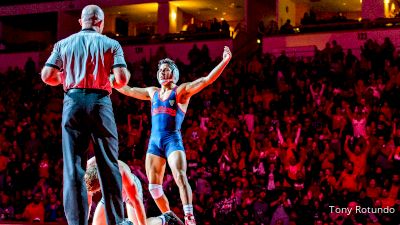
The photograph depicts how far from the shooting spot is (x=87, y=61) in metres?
5.08

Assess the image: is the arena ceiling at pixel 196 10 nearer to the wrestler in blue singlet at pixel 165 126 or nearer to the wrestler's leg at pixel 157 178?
the wrestler in blue singlet at pixel 165 126

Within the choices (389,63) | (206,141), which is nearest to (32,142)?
(206,141)

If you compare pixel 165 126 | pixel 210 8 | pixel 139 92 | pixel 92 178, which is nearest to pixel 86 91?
pixel 92 178

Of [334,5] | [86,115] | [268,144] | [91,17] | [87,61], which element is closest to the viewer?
[86,115]

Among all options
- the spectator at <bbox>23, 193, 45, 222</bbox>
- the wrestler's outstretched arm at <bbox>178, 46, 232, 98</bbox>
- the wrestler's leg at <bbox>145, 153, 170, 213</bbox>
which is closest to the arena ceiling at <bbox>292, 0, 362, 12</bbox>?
the spectator at <bbox>23, 193, 45, 222</bbox>

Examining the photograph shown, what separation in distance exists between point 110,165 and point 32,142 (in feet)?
36.0

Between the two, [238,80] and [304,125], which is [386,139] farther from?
[238,80]

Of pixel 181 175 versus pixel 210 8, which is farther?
pixel 210 8

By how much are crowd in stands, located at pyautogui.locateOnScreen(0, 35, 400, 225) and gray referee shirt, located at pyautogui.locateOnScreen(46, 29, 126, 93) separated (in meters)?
7.13

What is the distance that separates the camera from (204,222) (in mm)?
12148

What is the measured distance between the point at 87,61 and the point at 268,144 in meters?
8.36

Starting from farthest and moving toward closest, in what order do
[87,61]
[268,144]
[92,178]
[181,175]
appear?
1. [268,144]
2. [181,175]
3. [92,178]
4. [87,61]

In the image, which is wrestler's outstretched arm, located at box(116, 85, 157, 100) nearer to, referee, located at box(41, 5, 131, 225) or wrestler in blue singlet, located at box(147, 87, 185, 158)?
wrestler in blue singlet, located at box(147, 87, 185, 158)

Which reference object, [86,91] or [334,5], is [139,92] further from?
[334,5]
